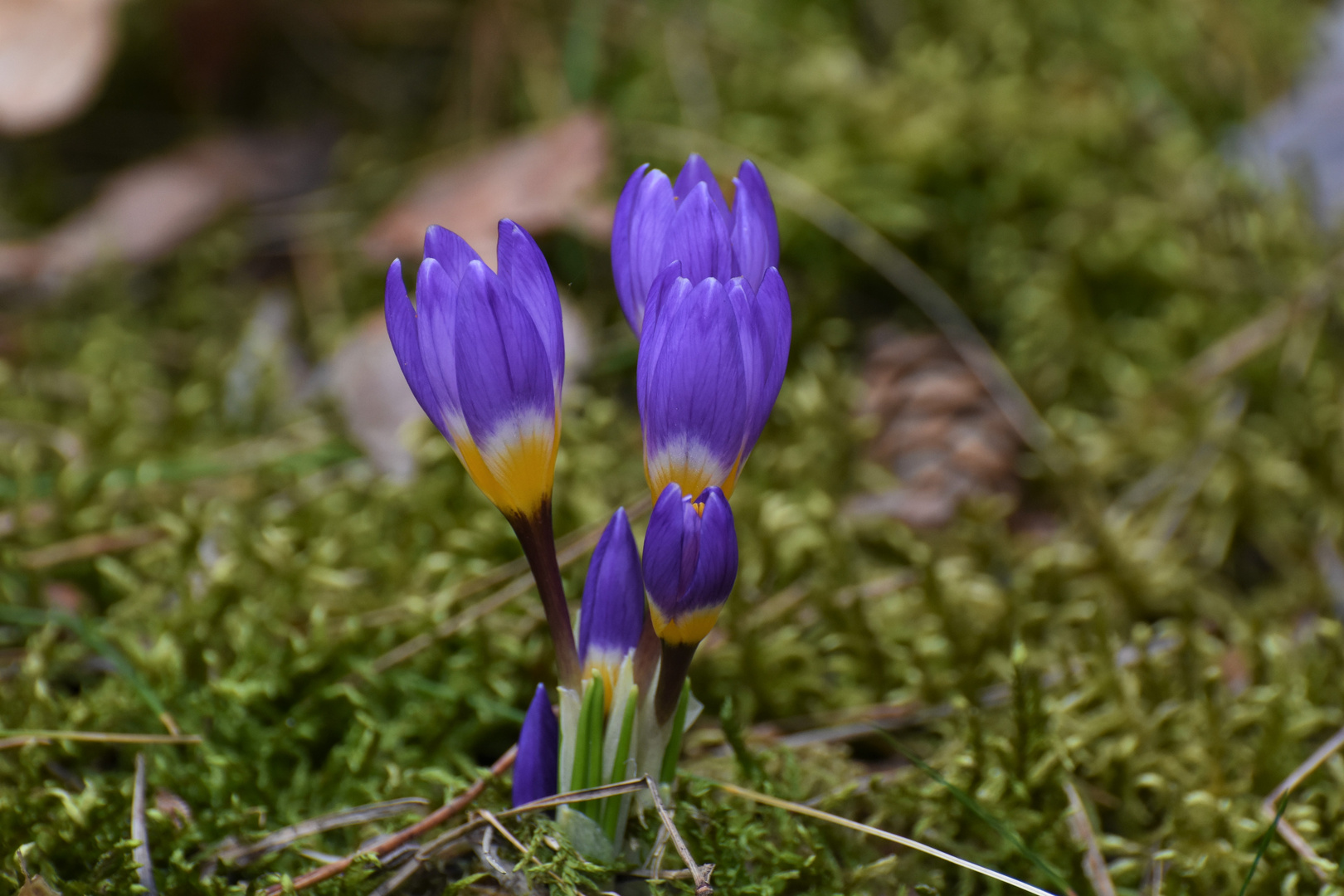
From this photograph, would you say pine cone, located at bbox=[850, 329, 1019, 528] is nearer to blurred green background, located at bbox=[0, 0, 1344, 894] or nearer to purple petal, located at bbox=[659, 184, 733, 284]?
blurred green background, located at bbox=[0, 0, 1344, 894]

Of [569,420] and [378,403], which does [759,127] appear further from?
[378,403]

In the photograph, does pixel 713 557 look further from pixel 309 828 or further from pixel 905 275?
pixel 905 275

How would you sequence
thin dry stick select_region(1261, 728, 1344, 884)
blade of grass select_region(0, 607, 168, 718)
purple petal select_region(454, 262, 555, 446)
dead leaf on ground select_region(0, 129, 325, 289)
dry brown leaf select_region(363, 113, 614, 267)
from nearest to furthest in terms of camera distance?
purple petal select_region(454, 262, 555, 446)
thin dry stick select_region(1261, 728, 1344, 884)
blade of grass select_region(0, 607, 168, 718)
dry brown leaf select_region(363, 113, 614, 267)
dead leaf on ground select_region(0, 129, 325, 289)

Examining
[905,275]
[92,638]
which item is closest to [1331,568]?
[905,275]

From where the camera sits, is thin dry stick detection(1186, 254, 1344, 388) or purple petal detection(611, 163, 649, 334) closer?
purple petal detection(611, 163, 649, 334)

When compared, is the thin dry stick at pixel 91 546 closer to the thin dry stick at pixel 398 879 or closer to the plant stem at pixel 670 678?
the thin dry stick at pixel 398 879

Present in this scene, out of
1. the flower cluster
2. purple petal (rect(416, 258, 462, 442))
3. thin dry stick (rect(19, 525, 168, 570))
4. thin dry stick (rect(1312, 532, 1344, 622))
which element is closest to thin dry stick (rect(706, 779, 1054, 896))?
the flower cluster

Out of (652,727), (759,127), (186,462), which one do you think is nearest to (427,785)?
(652,727)
